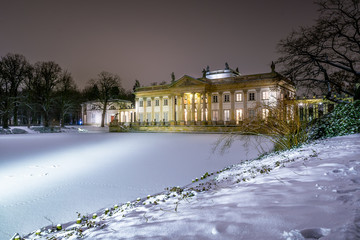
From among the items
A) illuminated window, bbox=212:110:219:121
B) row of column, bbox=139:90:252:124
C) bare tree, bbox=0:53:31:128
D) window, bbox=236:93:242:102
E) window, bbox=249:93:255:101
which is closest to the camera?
bare tree, bbox=0:53:31:128

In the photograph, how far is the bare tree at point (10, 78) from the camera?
3034cm

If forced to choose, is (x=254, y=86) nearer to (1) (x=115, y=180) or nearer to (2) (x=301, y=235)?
(1) (x=115, y=180)

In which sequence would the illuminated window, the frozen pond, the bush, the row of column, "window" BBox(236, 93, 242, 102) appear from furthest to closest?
1. the illuminated window
2. the row of column
3. "window" BBox(236, 93, 242, 102)
4. the bush
5. the frozen pond

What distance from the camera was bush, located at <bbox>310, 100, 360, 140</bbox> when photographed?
880 centimetres

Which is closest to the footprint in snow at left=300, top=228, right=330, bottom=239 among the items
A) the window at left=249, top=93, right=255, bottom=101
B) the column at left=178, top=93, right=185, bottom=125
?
the window at left=249, top=93, right=255, bottom=101

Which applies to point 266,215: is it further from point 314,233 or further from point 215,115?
point 215,115

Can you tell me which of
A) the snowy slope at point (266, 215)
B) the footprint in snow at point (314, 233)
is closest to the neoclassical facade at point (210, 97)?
the snowy slope at point (266, 215)

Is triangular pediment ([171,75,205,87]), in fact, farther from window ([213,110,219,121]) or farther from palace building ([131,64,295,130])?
window ([213,110,219,121])

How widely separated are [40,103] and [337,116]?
40.0m

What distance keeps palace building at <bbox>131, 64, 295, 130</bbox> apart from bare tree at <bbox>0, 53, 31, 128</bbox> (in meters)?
19.1

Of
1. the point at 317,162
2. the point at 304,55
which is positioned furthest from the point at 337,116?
the point at 317,162

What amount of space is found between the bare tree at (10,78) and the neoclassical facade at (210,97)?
19.4m

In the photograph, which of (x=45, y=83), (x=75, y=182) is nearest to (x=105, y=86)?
(x=45, y=83)

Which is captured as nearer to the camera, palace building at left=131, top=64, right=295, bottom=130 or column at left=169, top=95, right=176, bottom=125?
palace building at left=131, top=64, right=295, bottom=130
